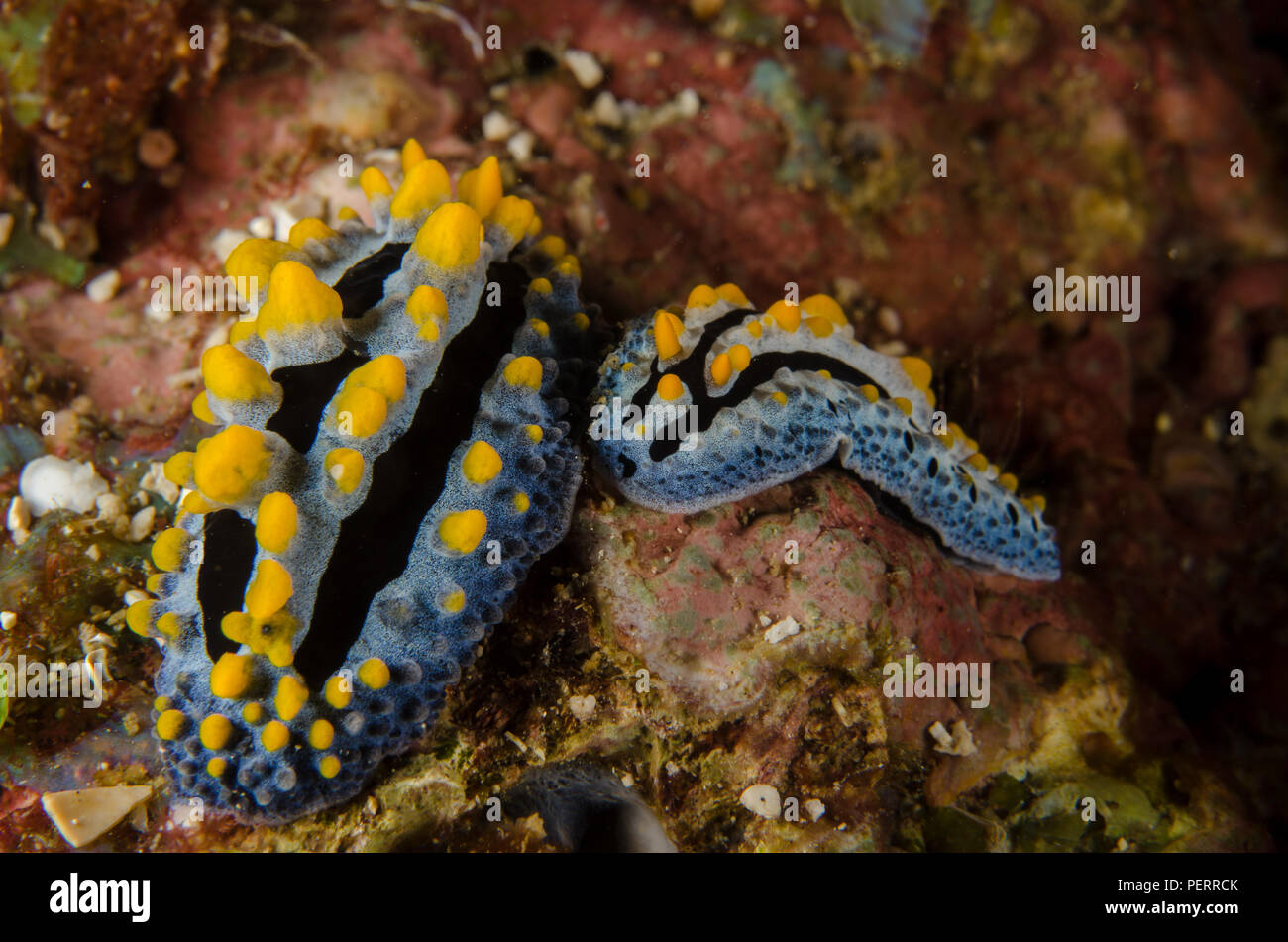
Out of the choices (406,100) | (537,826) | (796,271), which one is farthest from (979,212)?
(537,826)

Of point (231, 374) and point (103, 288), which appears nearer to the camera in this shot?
point (231, 374)

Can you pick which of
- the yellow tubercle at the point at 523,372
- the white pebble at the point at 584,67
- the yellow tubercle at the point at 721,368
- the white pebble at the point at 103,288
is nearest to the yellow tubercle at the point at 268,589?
the yellow tubercle at the point at 523,372

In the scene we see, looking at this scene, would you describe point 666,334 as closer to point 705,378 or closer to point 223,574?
point 705,378

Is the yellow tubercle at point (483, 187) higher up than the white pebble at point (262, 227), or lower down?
lower down

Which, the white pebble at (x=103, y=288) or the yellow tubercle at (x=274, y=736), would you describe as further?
the white pebble at (x=103, y=288)

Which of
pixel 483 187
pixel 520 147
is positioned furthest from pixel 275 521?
pixel 520 147

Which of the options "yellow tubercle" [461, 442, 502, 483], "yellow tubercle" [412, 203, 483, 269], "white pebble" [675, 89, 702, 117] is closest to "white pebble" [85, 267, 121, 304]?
"yellow tubercle" [412, 203, 483, 269]

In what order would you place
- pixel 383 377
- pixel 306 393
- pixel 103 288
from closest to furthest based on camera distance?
pixel 383 377 → pixel 306 393 → pixel 103 288

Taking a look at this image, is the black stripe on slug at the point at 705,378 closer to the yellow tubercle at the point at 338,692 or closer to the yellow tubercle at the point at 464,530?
the yellow tubercle at the point at 464,530
